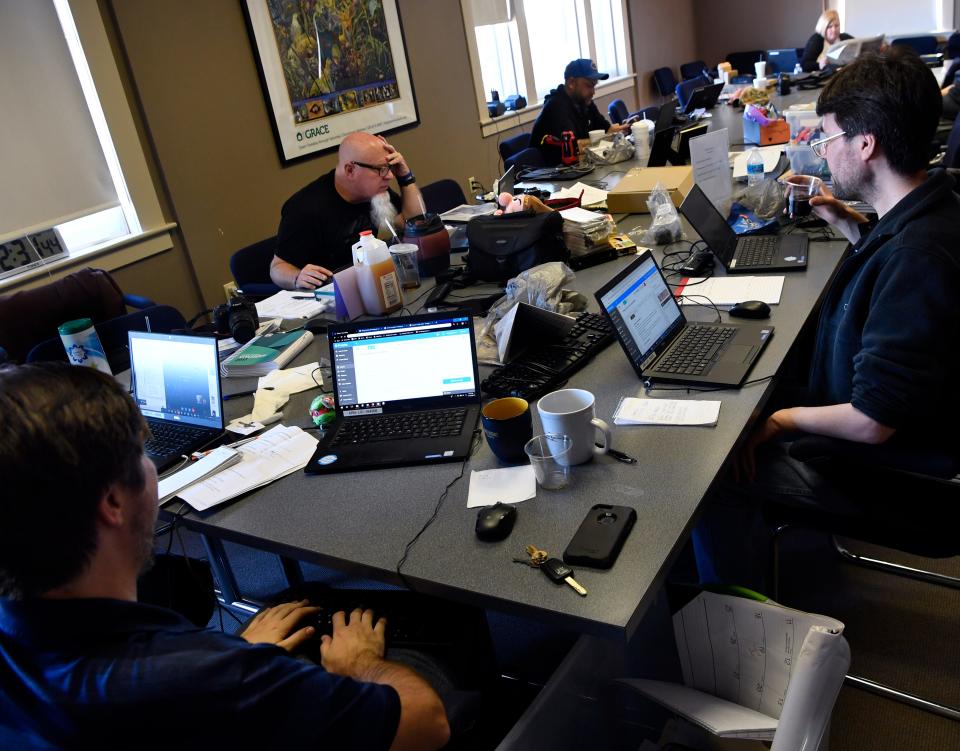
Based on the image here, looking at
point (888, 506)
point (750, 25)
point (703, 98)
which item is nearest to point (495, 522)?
point (888, 506)

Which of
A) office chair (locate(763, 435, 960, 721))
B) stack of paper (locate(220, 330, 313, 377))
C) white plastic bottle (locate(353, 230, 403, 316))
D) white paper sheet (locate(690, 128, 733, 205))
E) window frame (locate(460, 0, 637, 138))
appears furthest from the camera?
window frame (locate(460, 0, 637, 138))

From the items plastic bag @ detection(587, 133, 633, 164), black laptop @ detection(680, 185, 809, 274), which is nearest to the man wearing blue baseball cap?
plastic bag @ detection(587, 133, 633, 164)

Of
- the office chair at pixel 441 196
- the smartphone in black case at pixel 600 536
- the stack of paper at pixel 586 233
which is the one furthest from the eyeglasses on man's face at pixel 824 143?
the office chair at pixel 441 196

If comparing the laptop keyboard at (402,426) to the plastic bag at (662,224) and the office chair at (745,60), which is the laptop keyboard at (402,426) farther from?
the office chair at (745,60)

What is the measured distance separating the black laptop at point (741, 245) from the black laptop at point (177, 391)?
1.47m

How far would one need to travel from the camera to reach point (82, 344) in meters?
2.38

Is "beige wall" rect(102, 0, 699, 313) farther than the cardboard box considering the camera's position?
Yes

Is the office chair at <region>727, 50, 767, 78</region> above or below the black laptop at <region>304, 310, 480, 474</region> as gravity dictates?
above

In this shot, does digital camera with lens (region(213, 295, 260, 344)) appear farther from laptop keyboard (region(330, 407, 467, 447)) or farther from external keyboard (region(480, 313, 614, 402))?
external keyboard (region(480, 313, 614, 402))

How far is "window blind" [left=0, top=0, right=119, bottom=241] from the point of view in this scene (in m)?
3.60

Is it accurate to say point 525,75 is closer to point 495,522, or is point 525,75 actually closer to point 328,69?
point 328,69

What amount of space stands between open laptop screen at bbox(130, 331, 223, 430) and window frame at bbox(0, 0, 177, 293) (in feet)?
6.64

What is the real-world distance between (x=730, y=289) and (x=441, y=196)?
243 centimetres

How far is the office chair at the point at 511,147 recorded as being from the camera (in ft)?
16.4
